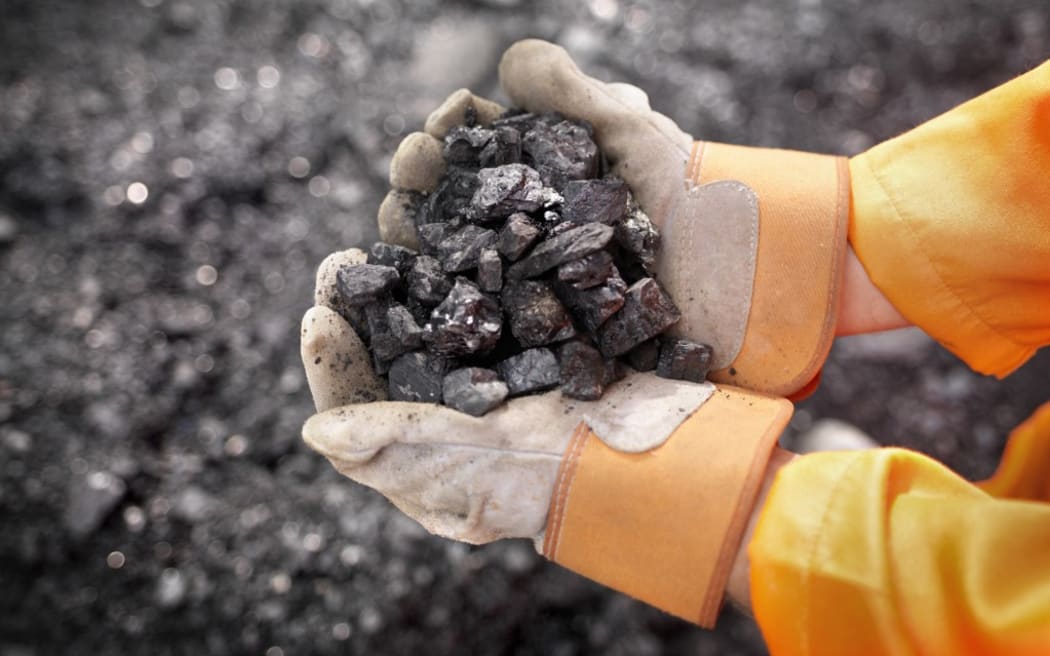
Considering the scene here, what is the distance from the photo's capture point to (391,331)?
5.36 ft

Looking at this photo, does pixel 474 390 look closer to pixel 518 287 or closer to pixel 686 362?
pixel 518 287

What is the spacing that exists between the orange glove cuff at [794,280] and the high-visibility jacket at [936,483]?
9 cm

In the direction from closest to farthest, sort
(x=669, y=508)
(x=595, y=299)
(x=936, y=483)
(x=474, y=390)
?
(x=936, y=483) → (x=669, y=508) → (x=474, y=390) → (x=595, y=299)

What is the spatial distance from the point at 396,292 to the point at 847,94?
2.47 metres

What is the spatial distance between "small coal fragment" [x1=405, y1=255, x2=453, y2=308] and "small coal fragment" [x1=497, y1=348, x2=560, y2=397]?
0.78 feet

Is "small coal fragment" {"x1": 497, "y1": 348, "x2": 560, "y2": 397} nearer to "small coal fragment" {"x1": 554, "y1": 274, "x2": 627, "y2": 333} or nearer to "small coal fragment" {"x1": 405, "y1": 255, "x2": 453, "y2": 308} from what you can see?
"small coal fragment" {"x1": 554, "y1": 274, "x2": 627, "y2": 333}

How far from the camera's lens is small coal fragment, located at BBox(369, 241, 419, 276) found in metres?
1.75

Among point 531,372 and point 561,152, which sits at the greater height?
point 561,152

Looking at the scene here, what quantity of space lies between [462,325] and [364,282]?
9.5 inches

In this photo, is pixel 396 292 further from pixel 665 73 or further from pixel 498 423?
pixel 665 73

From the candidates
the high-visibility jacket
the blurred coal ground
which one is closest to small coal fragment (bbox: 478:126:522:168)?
the high-visibility jacket

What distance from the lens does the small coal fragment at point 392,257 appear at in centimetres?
175

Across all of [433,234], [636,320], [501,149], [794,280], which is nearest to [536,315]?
[636,320]

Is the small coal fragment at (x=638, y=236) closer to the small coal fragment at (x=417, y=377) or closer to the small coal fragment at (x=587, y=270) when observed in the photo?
the small coal fragment at (x=587, y=270)
